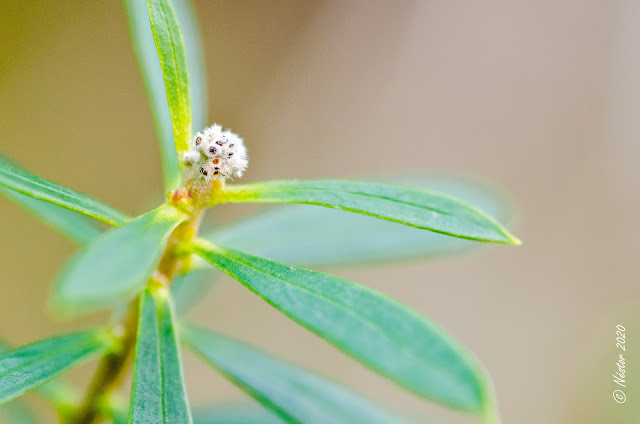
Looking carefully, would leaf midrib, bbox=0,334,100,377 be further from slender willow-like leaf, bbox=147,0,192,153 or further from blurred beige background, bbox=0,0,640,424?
blurred beige background, bbox=0,0,640,424

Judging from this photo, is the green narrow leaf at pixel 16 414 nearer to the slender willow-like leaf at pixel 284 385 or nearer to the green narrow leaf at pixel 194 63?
the slender willow-like leaf at pixel 284 385

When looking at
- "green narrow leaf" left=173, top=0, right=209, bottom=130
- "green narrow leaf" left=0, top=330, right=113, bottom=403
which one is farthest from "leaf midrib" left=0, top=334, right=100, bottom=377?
"green narrow leaf" left=173, top=0, right=209, bottom=130

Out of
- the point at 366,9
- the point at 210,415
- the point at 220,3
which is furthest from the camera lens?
the point at 366,9

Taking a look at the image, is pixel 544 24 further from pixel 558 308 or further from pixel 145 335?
pixel 145 335

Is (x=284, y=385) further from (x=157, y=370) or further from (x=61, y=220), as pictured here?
(x=61, y=220)

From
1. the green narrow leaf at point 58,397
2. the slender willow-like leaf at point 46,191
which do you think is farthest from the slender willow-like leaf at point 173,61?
the green narrow leaf at point 58,397

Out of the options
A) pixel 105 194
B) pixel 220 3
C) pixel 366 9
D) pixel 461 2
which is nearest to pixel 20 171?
pixel 105 194

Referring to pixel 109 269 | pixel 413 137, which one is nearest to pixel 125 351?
pixel 109 269
